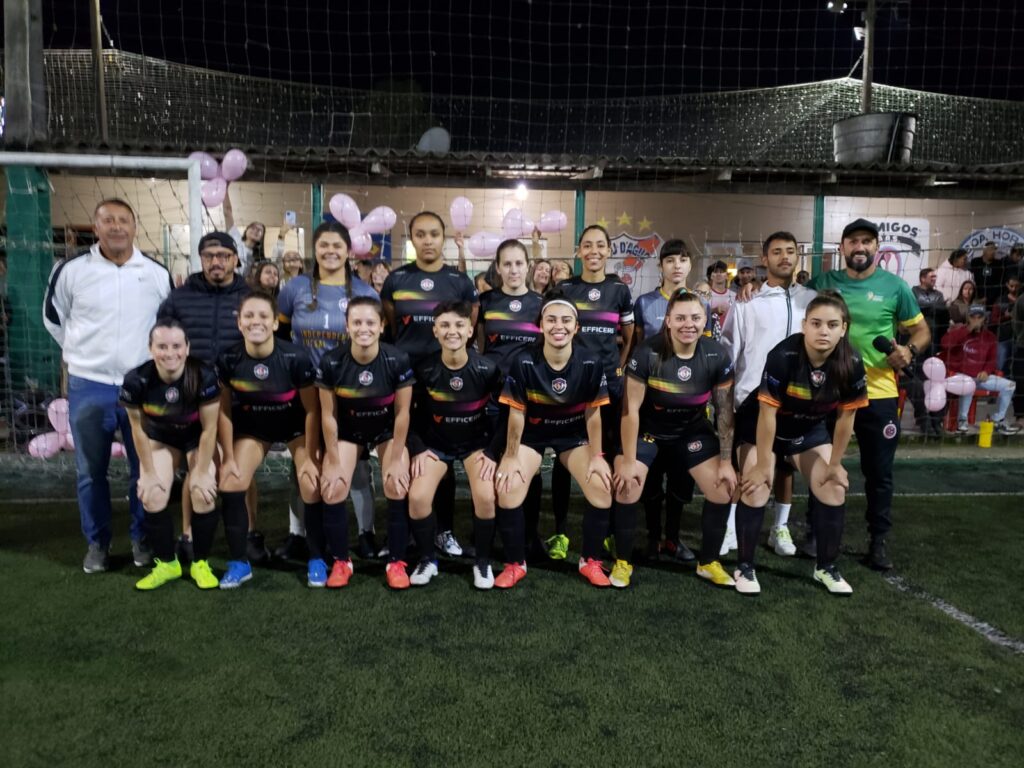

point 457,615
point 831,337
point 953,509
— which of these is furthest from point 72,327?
point 953,509

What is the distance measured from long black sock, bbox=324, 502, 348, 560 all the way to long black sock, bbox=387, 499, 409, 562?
0.22m

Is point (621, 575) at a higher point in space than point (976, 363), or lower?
lower

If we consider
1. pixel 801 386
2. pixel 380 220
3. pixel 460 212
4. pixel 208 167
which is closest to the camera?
pixel 801 386

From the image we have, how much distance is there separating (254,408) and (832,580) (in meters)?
2.84

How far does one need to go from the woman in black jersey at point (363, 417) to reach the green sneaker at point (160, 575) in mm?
633

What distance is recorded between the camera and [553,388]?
360cm

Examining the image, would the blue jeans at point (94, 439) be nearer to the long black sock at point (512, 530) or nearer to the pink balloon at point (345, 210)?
the long black sock at point (512, 530)

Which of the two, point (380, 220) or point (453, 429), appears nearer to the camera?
point (453, 429)

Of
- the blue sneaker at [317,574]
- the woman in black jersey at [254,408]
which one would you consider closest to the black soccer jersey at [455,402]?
the woman in black jersey at [254,408]

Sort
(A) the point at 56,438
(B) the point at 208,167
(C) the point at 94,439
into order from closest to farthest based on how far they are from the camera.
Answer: (C) the point at 94,439 → (A) the point at 56,438 → (B) the point at 208,167

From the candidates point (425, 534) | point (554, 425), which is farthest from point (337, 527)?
point (554, 425)

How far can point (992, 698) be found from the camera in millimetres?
2551

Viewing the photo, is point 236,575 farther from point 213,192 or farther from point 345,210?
point 213,192

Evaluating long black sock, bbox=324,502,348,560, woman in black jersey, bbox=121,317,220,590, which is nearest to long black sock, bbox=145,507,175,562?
woman in black jersey, bbox=121,317,220,590
